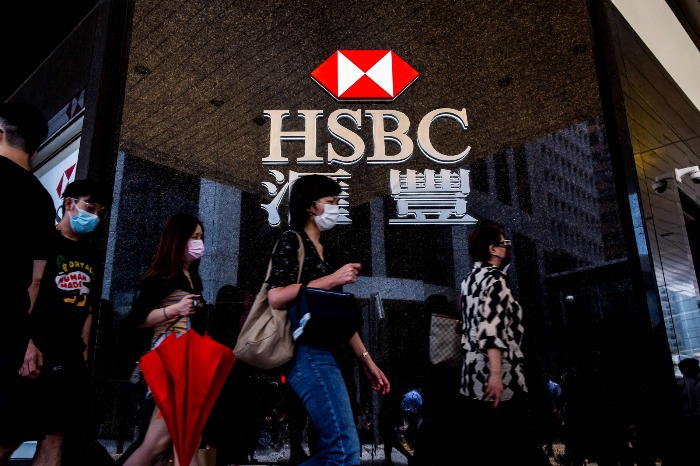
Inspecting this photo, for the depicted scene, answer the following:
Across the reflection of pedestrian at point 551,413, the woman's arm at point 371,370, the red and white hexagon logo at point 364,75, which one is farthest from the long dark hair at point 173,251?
the reflection of pedestrian at point 551,413

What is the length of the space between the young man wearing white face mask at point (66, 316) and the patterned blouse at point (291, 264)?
106 centimetres

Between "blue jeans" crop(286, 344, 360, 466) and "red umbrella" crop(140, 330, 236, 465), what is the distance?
0.53 m

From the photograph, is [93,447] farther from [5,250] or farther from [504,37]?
[504,37]

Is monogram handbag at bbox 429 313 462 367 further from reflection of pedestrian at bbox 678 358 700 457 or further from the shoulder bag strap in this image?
reflection of pedestrian at bbox 678 358 700 457

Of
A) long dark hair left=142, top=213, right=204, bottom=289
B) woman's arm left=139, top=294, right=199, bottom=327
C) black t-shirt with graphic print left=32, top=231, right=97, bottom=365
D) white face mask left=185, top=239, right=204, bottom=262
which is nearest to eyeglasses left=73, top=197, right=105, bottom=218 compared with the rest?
black t-shirt with graphic print left=32, top=231, right=97, bottom=365

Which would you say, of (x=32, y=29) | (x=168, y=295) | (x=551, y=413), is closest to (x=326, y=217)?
(x=168, y=295)

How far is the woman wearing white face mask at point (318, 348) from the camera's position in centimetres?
202

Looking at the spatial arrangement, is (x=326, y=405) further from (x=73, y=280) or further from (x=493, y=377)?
(x=73, y=280)

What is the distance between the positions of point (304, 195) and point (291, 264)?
348 mm

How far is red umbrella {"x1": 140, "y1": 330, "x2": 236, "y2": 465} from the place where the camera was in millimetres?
2422

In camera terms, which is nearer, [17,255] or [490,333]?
[17,255]

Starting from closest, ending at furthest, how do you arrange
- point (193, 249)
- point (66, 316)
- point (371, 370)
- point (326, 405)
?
1. point (326, 405)
2. point (371, 370)
3. point (66, 316)
4. point (193, 249)

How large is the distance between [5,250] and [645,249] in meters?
3.73

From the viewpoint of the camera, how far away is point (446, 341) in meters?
2.99
